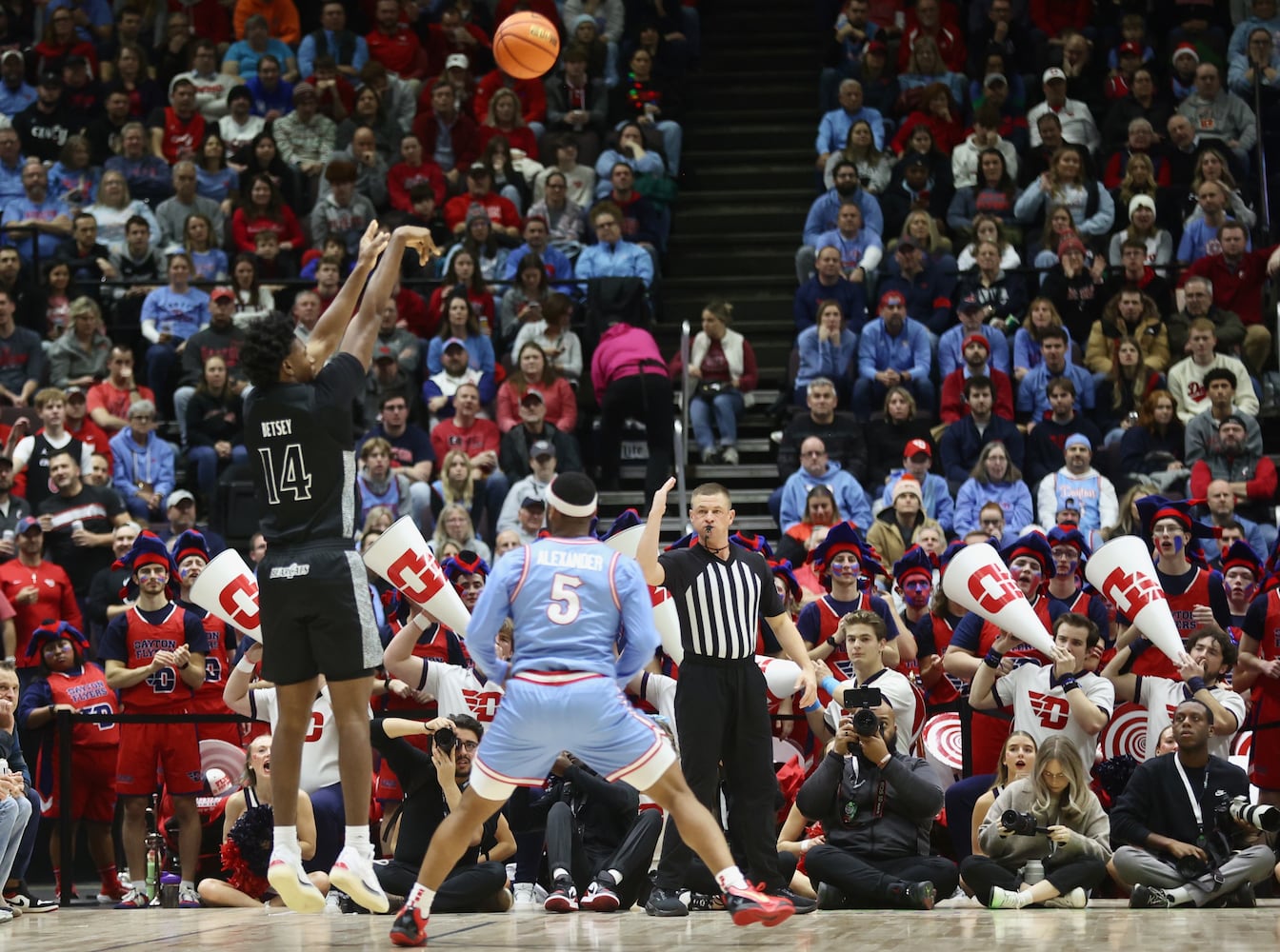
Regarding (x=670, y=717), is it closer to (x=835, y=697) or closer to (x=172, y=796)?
(x=835, y=697)

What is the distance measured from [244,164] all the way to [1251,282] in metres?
9.55

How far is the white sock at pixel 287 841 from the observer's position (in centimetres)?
712

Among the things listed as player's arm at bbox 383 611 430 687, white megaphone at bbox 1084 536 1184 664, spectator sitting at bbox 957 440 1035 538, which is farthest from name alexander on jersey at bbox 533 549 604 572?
spectator sitting at bbox 957 440 1035 538

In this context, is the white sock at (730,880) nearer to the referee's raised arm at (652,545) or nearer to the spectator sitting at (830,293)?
the referee's raised arm at (652,545)

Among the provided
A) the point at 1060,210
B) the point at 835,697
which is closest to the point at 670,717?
the point at 835,697

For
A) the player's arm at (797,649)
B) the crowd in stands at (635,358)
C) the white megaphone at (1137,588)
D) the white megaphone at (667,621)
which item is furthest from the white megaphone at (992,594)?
the white megaphone at (667,621)

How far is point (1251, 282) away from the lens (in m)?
15.6

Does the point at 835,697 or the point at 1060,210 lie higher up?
the point at 1060,210

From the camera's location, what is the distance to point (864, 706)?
30.8 ft

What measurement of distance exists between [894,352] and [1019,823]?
6554 millimetres

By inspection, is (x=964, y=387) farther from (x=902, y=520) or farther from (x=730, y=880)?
(x=730, y=880)

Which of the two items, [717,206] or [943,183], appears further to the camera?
[717,206]

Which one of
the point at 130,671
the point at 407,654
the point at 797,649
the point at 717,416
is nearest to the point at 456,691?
the point at 407,654

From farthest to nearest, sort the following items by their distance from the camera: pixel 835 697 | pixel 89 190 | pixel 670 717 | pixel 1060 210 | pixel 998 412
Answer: pixel 89 190 < pixel 1060 210 < pixel 998 412 < pixel 670 717 < pixel 835 697
